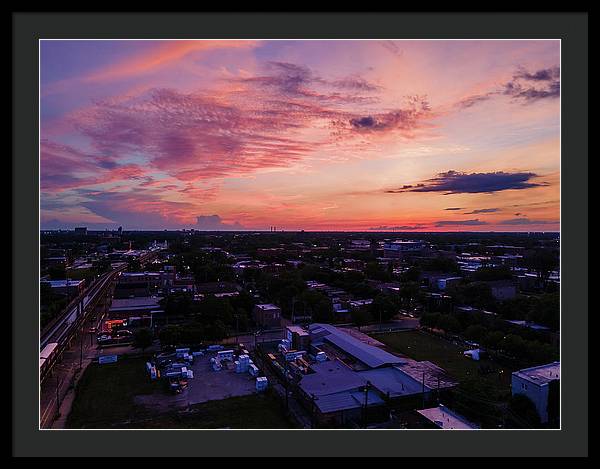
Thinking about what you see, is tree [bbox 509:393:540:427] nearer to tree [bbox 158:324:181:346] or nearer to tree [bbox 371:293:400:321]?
tree [bbox 371:293:400:321]

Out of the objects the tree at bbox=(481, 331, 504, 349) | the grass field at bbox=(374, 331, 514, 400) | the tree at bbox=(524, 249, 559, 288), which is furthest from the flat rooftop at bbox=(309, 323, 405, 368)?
the tree at bbox=(524, 249, 559, 288)

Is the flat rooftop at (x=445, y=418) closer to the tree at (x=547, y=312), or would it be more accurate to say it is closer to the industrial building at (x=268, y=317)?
the tree at (x=547, y=312)

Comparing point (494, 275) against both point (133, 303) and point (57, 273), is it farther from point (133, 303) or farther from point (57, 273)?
point (57, 273)

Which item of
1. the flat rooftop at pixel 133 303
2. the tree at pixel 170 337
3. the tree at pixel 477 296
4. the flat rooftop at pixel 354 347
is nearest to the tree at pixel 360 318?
the flat rooftop at pixel 354 347

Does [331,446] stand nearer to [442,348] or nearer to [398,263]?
[442,348]

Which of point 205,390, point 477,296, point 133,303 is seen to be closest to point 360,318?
point 477,296
